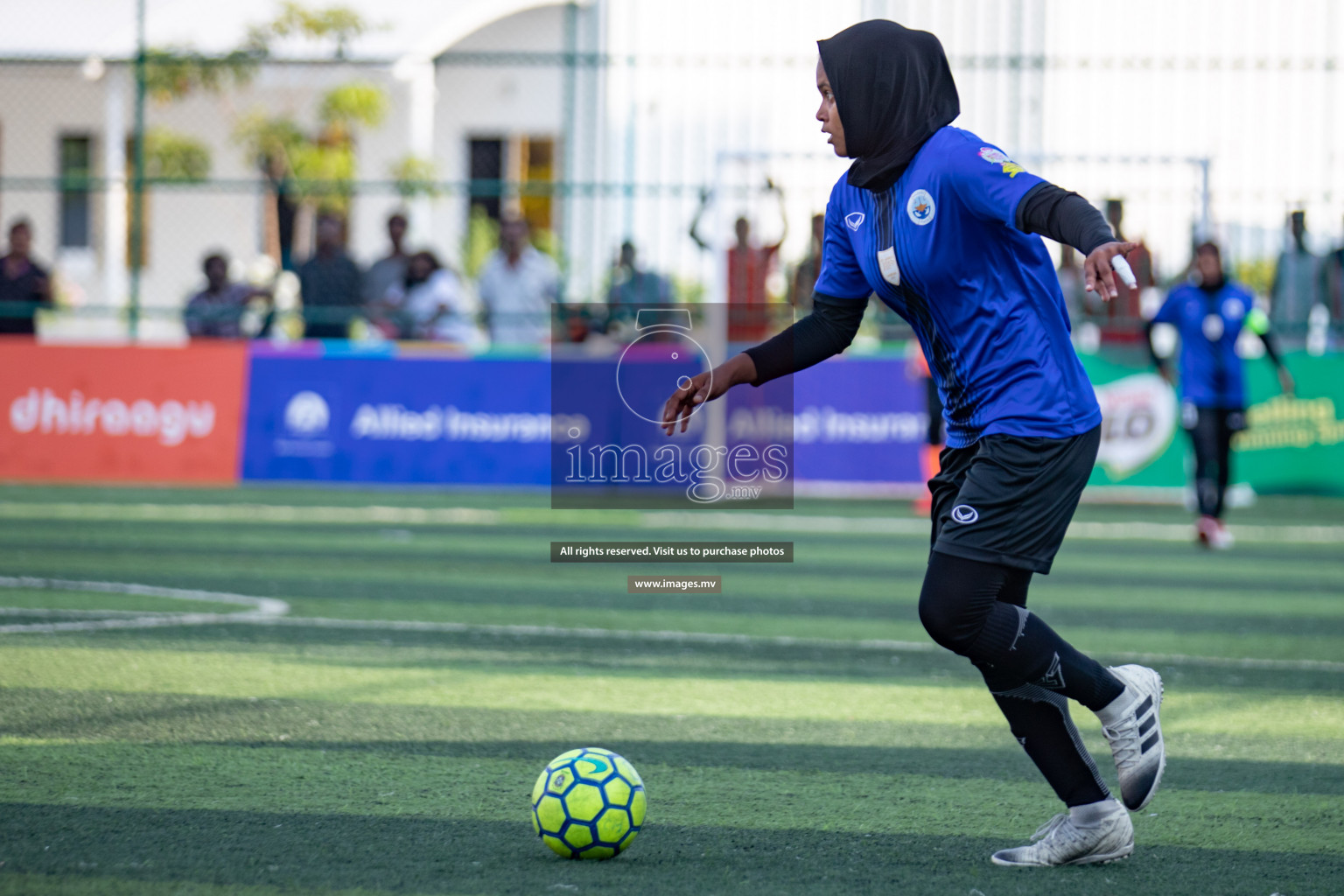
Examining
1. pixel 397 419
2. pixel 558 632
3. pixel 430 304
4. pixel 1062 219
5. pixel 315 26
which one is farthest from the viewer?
pixel 315 26

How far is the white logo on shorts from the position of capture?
148 inches

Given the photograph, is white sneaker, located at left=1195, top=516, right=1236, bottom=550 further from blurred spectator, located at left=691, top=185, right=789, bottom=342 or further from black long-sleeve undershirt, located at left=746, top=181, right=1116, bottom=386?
black long-sleeve undershirt, located at left=746, top=181, right=1116, bottom=386

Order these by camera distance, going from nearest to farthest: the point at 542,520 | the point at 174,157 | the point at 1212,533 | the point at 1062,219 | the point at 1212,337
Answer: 1. the point at 1062,219
2. the point at 1212,533
3. the point at 1212,337
4. the point at 542,520
5. the point at 174,157

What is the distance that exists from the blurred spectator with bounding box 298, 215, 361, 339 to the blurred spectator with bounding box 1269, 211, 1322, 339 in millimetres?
8954

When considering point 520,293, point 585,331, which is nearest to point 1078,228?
point 585,331

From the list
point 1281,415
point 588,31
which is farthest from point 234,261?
point 1281,415

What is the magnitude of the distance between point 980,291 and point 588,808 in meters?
1.48

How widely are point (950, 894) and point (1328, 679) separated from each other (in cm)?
379

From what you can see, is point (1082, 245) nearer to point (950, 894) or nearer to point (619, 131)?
point (950, 894)

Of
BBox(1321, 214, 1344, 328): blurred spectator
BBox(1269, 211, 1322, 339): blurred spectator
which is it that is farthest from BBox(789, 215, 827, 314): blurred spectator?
BBox(1321, 214, 1344, 328): blurred spectator

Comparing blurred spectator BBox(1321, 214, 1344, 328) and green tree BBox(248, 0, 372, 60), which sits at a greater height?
green tree BBox(248, 0, 372, 60)

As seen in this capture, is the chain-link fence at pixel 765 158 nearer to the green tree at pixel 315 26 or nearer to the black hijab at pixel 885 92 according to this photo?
the green tree at pixel 315 26

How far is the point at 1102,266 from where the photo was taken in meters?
3.29

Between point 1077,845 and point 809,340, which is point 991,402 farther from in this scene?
point 1077,845
